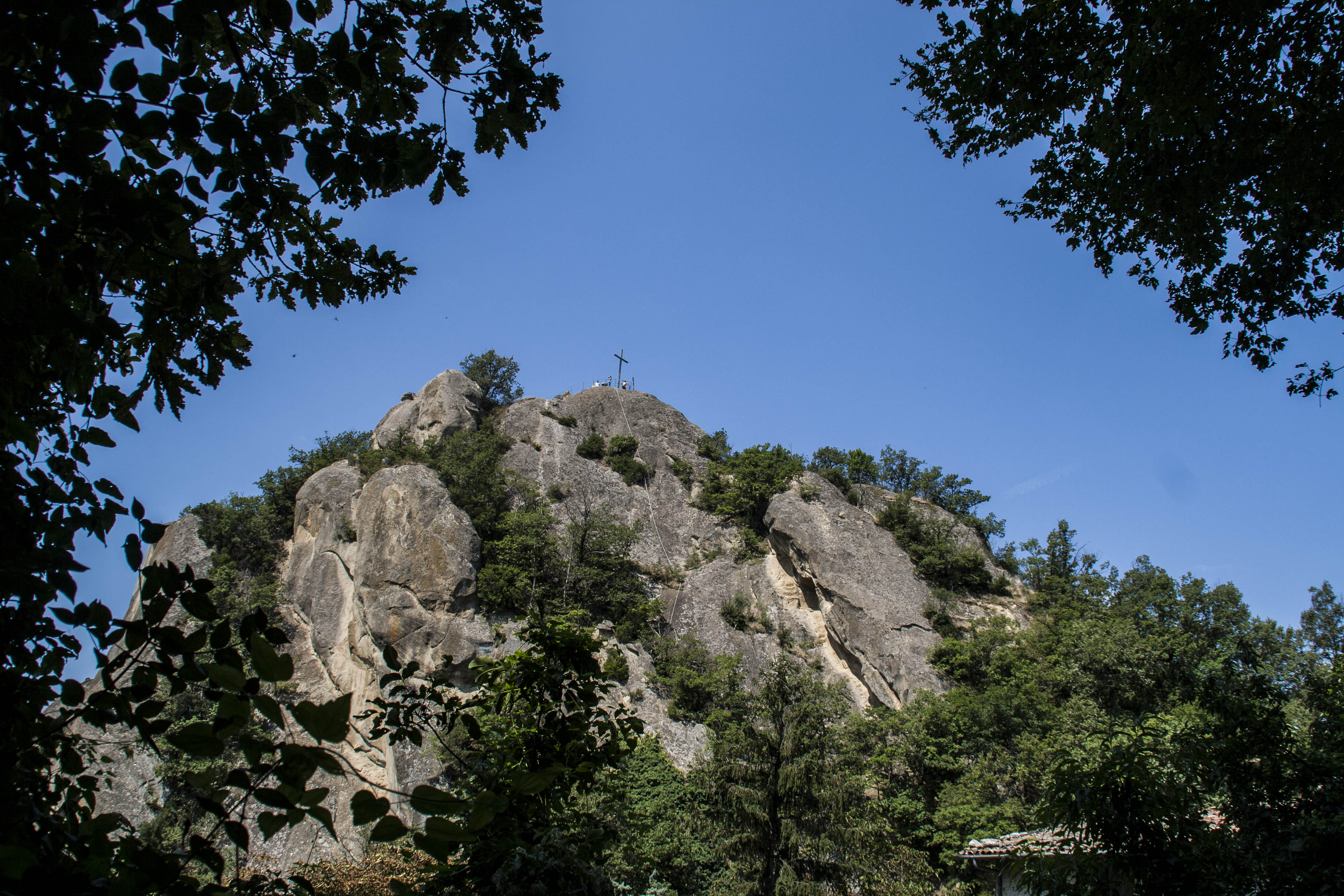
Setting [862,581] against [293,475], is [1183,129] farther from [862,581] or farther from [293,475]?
[293,475]

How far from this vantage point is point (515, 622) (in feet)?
74.2

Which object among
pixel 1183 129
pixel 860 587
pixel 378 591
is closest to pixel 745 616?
pixel 860 587

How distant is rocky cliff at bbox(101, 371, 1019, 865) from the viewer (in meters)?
23.7

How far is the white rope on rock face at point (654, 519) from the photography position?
30.9 metres

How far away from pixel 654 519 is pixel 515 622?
14631mm

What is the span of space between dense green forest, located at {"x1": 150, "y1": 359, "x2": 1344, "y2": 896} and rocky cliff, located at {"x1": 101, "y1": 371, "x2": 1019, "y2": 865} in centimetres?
101

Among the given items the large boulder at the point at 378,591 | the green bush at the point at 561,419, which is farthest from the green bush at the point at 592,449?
the large boulder at the point at 378,591

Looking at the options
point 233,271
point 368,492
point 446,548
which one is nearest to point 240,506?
point 368,492

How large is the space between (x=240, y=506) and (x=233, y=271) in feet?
115

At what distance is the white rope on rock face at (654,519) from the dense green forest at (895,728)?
142cm

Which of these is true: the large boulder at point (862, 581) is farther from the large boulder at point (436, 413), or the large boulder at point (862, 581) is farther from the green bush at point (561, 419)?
the large boulder at point (436, 413)

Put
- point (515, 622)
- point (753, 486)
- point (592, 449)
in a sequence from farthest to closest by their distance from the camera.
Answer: point (592, 449)
point (753, 486)
point (515, 622)

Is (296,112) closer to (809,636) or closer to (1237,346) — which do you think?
(1237,346)

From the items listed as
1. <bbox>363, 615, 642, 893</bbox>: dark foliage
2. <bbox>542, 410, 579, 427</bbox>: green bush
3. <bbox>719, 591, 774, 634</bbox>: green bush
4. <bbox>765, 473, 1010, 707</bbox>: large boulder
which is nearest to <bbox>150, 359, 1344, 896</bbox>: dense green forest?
<bbox>363, 615, 642, 893</bbox>: dark foliage
